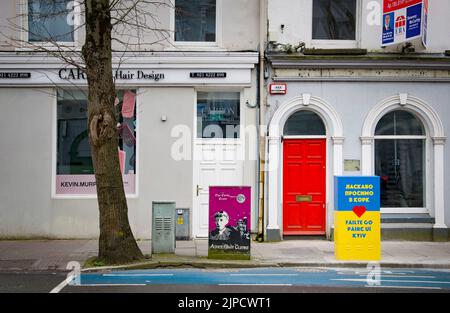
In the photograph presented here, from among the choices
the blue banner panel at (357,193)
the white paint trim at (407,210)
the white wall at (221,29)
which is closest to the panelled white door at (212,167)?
the white wall at (221,29)

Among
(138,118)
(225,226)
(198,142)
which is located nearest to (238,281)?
(225,226)

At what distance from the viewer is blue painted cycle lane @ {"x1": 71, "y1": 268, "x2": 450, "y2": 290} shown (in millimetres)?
8734

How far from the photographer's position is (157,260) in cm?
1021

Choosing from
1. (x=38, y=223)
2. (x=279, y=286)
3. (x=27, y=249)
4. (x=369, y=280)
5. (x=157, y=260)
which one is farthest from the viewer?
(x=38, y=223)

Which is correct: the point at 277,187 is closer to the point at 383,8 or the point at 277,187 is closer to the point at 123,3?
the point at 383,8

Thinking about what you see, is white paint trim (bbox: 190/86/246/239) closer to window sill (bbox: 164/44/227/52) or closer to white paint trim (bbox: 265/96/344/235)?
white paint trim (bbox: 265/96/344/235)

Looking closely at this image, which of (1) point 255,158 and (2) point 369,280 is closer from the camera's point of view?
(2) point 369,280

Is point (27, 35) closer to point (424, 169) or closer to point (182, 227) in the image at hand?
point (182, 227)

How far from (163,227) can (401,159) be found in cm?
655

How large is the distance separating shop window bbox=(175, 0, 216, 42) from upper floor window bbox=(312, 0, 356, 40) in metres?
2.64

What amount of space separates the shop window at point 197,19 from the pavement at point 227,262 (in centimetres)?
522

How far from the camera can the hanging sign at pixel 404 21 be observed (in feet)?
40.7

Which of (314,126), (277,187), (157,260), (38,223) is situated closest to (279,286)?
(157,260)

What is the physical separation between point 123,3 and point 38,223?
5815 millimetres
